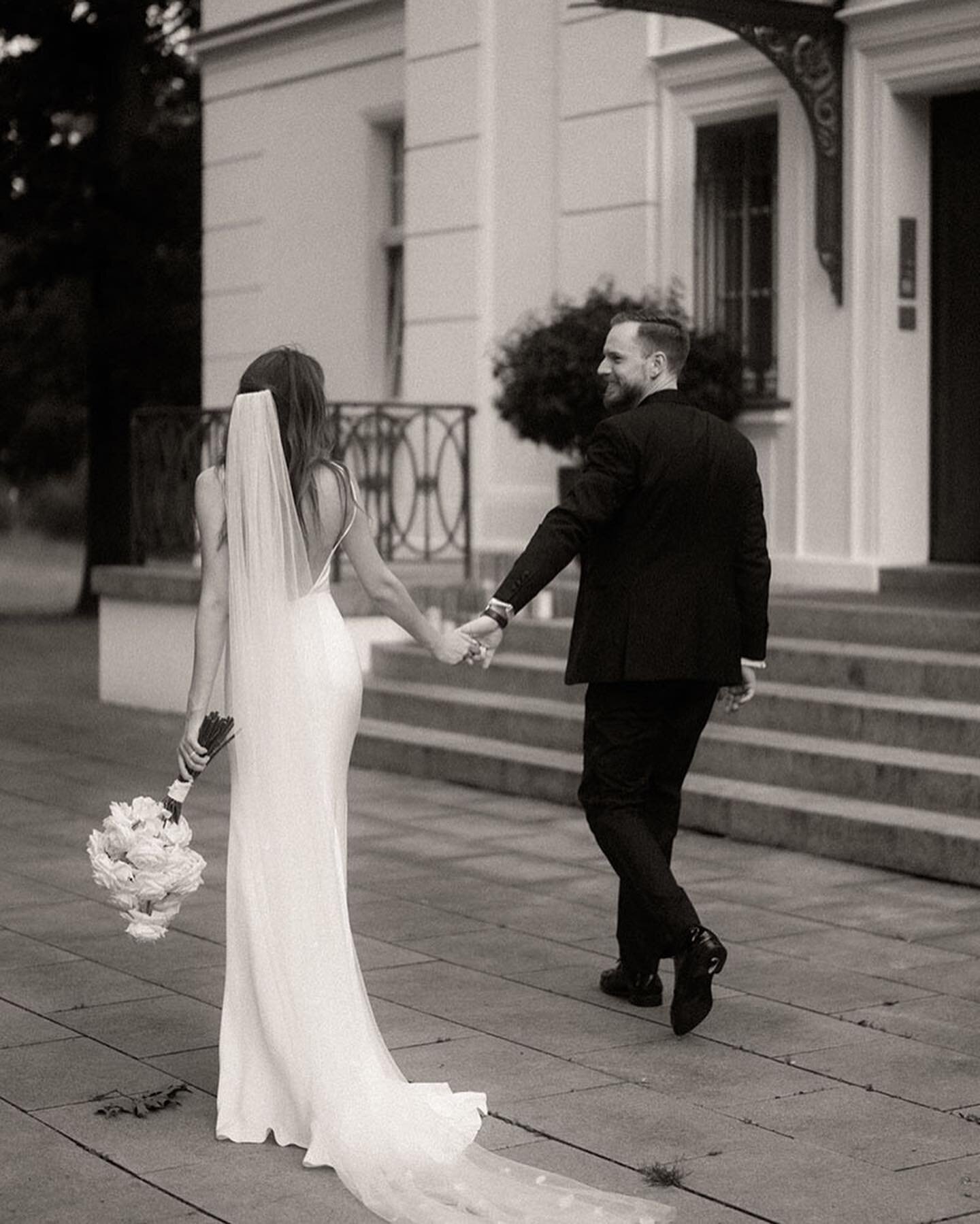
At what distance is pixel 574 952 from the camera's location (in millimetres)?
6617

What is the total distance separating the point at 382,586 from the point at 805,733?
14.6 ft

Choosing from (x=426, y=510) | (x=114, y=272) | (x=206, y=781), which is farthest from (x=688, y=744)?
(x=114, y=272)

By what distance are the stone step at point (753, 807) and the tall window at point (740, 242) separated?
3.15m

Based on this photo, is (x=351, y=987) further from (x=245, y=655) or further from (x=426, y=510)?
(x=426, y=510)

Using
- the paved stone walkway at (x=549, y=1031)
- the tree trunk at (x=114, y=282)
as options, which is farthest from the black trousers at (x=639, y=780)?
the tree trunk at (x=114, y=282)

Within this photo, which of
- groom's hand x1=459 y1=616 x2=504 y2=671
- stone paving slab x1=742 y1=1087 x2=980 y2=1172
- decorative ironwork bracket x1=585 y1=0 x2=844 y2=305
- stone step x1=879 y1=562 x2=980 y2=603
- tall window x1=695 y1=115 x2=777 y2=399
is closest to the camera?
stone paving slab x1=742 y1=1087 x2=980 y2=1172

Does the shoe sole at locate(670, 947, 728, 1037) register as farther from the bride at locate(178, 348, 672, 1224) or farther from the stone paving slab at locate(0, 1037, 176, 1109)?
the stone paving slab at locate(0, 1037, 176, 1109)

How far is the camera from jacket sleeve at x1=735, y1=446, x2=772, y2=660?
587 cm

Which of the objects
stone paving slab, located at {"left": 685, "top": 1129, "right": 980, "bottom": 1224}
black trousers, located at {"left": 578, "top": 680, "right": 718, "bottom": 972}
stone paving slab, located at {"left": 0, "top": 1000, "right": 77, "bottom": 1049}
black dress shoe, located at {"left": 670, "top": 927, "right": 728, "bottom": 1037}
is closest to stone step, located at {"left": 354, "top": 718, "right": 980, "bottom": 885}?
black trousers, located at {"left": 578, "top": 680, "right": 718, "bottom": 972}

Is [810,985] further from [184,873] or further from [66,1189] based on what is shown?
[66,1189]

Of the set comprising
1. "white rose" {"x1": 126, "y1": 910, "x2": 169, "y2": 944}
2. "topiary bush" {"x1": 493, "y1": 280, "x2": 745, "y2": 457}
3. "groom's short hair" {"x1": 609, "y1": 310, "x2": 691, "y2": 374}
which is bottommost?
"white rose" {"x1": 126, "y1": 910, "x2": 169, "y2": 944}

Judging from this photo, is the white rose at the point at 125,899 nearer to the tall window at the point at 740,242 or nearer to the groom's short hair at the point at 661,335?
the groom's short hair at the point at 661,335

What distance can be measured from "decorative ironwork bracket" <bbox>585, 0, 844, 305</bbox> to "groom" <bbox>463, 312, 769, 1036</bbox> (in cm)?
539

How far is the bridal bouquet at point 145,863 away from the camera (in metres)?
4.66
